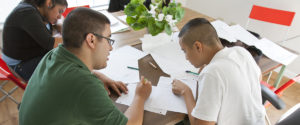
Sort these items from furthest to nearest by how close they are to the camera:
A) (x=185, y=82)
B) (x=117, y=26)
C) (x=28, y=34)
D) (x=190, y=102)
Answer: (x=117, y=26), (x=28, y=34), (x=185, y=82), (x=190, y=102)

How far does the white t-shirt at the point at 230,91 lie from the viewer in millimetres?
920

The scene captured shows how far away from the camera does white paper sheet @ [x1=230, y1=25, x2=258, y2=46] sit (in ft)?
5.52

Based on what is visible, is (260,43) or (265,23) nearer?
(260,43)

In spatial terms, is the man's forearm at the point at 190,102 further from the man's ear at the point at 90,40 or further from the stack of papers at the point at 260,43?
the stack of papers at the point at 260,43

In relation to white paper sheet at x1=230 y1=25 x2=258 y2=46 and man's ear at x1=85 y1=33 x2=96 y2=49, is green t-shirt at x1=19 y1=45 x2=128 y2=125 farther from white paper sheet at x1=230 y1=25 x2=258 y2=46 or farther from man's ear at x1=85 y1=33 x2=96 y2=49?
white paper sheet at x1=230 y1=25 x2=258 y2=46

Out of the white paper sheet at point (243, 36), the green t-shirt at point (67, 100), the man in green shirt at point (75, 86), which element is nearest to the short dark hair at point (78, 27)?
the man in green shirt at point (75, 86)

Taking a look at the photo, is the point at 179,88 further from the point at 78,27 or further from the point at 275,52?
the point at 275,52

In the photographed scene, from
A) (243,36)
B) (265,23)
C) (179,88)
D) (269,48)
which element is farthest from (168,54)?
(265,23)

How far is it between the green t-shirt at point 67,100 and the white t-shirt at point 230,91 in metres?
0.40

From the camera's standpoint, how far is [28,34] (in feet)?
4.82

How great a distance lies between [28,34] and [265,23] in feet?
9.34

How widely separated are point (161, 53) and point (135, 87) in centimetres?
44

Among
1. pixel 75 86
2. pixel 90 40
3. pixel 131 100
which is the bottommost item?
pixel 131 100

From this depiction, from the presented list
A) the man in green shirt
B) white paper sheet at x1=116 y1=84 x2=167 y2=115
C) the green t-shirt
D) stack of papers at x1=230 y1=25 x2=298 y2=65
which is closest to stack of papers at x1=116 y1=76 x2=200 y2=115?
white paper sheet at x1=116 y1=84 x2=167 y2=115
